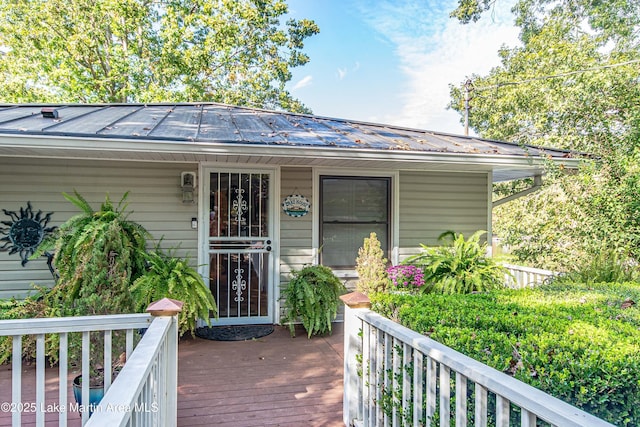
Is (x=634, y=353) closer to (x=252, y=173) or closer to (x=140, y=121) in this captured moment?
(x=252, y=173)

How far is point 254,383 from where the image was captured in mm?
3357

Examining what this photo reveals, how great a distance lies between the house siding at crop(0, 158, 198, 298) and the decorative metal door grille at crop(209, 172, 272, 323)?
0.31 meters

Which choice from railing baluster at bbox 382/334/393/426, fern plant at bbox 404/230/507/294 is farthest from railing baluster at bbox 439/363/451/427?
fern plant at bbox 404/230/507/294

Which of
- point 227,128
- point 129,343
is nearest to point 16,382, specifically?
point 129,343

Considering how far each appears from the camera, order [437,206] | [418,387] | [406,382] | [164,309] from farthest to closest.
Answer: [437,206] → [164,309] → [406,382] → [418,387]

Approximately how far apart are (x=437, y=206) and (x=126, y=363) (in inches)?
188

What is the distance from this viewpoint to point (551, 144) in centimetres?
593

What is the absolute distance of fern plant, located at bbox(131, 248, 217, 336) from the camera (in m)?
3.80

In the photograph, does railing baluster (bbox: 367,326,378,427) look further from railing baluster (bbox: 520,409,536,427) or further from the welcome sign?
the welcome sign

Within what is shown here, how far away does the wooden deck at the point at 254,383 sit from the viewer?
9.18 ft

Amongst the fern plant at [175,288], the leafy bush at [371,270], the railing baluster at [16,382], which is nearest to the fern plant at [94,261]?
the fern plant at [175,288]

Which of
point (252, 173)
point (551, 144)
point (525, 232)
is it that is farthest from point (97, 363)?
point (551, 144)

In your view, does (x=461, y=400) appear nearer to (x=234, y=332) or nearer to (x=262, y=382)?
(x=262, y=382)

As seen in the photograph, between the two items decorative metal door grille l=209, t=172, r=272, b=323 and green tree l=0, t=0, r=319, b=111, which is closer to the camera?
decorative metal door grille l=209, t=172, r=272, b=323
